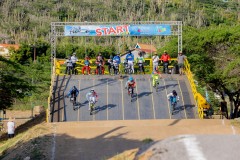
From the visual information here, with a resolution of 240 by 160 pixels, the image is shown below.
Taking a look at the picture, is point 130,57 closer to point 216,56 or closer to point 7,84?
point 216,56

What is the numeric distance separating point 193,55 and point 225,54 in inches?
84.8

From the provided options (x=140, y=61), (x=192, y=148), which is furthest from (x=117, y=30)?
(x=192, y=148)

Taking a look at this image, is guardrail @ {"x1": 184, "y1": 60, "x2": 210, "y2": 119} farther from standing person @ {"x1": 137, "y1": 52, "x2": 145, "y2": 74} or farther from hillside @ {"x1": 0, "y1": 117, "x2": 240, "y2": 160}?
standing person @ {"x1": 137, "y1": 52, "x2": 145, "y2": 74}

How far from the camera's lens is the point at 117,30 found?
26.1 meters

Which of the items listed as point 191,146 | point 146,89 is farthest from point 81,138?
point 191,146

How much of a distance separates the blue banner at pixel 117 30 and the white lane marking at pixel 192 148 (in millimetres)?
20434

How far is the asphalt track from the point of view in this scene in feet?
64.0

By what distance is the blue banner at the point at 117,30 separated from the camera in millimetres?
26109

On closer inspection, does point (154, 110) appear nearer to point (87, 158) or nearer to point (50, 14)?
point (87, 158)

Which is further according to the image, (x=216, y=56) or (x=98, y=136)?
(x=216, y=56)

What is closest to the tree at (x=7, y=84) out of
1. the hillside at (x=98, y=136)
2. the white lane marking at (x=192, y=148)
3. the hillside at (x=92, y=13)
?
the hillside at (x=98, y=136)

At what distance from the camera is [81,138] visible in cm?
1539

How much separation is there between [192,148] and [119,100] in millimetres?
15068

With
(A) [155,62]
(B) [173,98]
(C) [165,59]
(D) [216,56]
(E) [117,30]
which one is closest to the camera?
(B) [173,98]
